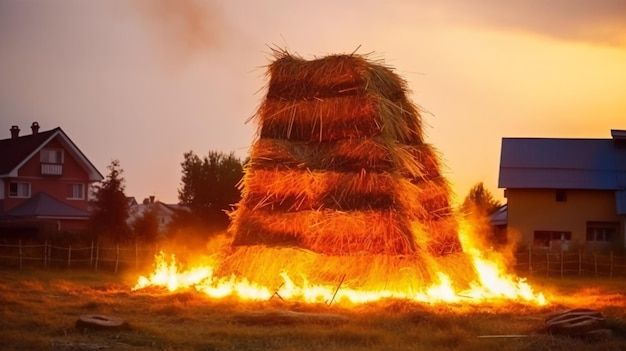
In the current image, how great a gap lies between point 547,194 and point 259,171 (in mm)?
29035

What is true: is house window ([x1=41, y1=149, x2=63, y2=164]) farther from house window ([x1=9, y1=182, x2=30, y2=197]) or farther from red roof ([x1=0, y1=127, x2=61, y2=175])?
house window ([x1=9, y1=182, x2=30, y2=197])

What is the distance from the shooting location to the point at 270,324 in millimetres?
15062

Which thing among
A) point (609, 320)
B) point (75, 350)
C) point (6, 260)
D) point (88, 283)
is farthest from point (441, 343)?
point (6, 260)

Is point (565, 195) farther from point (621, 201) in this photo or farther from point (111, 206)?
point (111, 206)

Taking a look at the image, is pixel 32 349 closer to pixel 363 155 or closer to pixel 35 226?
pixel 363 155

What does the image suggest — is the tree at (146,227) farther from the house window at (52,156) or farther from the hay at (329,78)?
the hay at (329,78)

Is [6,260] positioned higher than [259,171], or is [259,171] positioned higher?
[259,171]

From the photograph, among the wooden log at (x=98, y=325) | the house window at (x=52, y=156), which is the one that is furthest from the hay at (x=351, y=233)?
the house window at (x=52, y=156)

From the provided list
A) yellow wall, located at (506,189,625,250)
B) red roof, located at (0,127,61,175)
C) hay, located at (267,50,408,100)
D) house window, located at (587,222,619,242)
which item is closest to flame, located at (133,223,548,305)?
hay, located at (267,50,408,100)

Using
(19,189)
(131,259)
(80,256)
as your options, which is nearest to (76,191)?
(19,189)

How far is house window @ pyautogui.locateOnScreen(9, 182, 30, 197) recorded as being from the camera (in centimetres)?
5344

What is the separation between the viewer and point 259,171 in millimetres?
21016

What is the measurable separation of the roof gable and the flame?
3169cm

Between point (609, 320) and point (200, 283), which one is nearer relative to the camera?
point (609, 320)
